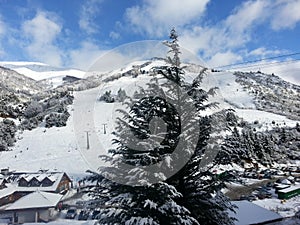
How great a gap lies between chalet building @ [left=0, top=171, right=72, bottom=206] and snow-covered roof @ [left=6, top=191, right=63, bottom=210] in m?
3.09

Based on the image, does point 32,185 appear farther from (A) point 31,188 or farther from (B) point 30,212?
(B) point 30,212

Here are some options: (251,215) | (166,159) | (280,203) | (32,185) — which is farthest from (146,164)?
(32,185)

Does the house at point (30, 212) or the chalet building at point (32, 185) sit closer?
the house at point (30, 212)

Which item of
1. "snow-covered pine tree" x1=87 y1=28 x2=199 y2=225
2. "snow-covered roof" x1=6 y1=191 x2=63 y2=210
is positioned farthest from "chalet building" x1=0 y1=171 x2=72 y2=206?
"snow-covered pine tree" x1=87 y1=28 x2=199 y2=225

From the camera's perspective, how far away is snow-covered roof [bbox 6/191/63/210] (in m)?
23.7

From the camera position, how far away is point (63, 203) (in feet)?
88.6

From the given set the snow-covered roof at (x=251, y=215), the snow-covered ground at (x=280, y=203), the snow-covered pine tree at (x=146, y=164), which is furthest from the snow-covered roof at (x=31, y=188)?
the snow-covered pine tree at (x=146, y=164)

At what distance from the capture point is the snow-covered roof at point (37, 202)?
23.7 m

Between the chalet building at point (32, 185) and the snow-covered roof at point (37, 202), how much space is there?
3090 millimetres

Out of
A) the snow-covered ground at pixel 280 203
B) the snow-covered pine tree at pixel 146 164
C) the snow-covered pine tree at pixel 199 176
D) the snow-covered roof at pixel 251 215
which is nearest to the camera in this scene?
the snow-covered pine tree at pixel 146 164

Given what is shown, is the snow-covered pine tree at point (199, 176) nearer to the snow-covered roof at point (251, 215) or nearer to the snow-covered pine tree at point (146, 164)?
the snow-covered pine tree at point (146, 164)

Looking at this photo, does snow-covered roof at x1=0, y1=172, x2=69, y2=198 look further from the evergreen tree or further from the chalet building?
the evergreen tree

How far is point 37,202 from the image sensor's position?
958 inches

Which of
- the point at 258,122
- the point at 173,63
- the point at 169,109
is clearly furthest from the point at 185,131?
the point at 258,122
